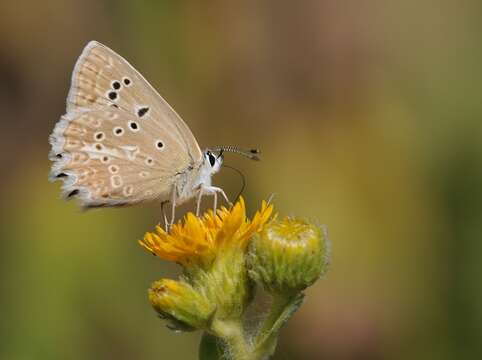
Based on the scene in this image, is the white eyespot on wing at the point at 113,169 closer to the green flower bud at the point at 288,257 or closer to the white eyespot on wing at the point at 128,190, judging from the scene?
the white eyespot on wing at the point at 128,190

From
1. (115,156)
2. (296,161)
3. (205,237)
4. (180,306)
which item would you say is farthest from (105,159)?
(296,161)

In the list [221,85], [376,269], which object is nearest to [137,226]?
[221,85]

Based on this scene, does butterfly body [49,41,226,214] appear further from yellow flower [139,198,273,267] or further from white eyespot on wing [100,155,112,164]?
yellow flower [139,198,273,267]

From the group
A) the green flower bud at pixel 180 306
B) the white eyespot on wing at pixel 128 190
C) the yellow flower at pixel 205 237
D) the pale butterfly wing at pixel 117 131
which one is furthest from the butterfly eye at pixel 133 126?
the green flower bud at pixel 180 306

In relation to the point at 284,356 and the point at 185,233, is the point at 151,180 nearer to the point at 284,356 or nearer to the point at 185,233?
the point at 185,233

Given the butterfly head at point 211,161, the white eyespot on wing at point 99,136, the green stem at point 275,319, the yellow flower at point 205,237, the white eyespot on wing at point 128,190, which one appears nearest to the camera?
the green stem at point 275,319

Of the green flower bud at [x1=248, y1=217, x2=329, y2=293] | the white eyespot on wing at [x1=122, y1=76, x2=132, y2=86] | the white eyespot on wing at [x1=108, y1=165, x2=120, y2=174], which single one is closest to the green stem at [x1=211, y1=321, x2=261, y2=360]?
the green flower bud at [x1=248, y1=217, x2=329, y2=293]

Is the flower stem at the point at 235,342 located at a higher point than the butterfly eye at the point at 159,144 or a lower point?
lower
